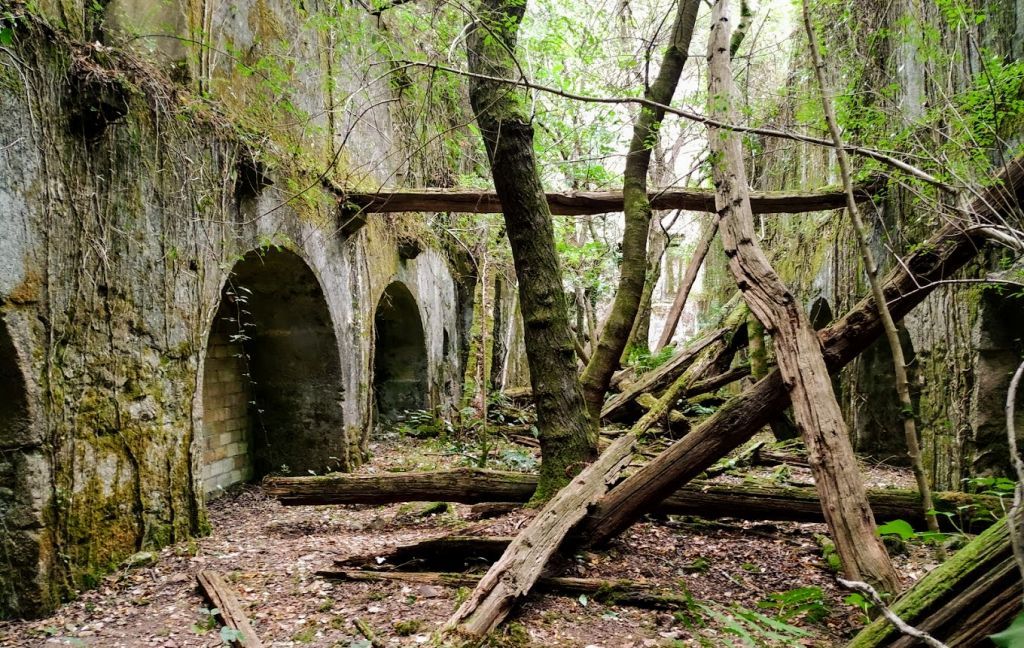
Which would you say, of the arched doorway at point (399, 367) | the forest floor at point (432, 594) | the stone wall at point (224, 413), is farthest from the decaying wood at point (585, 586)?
the arched doorway at point (399, 367)

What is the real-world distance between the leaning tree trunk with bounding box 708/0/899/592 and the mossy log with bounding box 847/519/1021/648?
0.87 metres

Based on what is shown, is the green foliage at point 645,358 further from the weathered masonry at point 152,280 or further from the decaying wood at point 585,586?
the decaying wood at point 585,586

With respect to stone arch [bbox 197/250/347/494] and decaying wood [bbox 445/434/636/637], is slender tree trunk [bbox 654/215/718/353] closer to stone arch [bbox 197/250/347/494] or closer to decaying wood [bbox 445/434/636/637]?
stone arch [bbox 197/250/347/494]

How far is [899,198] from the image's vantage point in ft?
19.8

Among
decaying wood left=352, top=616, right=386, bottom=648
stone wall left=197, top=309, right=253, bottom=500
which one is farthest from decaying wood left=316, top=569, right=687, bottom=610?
stone wall left=197, top=309, right=253, bottom=500

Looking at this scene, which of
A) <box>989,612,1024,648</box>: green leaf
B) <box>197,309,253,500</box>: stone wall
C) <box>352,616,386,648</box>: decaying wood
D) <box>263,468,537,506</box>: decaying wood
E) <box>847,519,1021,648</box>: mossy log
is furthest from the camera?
<box>197,309,253,500</box>: stone wall

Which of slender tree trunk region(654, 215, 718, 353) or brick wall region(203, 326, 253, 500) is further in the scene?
slender tree trunk region(654, 215, 718, 353)

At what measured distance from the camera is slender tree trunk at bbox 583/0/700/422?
4633mm

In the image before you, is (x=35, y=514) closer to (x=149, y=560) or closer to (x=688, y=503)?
(x=149, y=560)

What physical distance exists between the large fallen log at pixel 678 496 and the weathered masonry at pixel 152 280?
99 centimetres

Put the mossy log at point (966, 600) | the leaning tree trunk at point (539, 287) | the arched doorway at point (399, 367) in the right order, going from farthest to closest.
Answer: the arched doorway at point (399, 367), the leaning tree trunk at point (539, 287), the mossy log at point (966, 600)

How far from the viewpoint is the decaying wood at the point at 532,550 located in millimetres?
2676

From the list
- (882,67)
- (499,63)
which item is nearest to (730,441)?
(499,63)

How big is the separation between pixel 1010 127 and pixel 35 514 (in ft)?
21.4
